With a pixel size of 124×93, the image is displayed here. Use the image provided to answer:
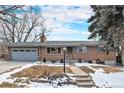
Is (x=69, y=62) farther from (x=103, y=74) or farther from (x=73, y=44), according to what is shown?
(x=103, y=74)

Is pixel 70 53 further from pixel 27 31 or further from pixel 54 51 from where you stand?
pixel 27 31

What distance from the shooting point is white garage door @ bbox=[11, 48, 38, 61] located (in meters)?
20.1

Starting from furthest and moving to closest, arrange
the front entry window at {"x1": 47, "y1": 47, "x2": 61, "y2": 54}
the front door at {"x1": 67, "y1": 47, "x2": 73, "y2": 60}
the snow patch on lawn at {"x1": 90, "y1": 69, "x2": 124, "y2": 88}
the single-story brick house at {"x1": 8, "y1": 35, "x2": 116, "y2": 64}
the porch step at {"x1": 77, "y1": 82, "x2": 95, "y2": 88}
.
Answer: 1. the front entry window at {"x1": 47, "y1": 47, "x2": 61, "y2": 54}
2. the single-story brick house at {"x1": 8, "y1": 35, "x2": 116, "y2": 64}
3. the front door at {"x1": 67, "y1": 47, "x2": 73, "y2": 60}
4. the snow patch on lawn at {"x1": 90, "y1": 69, "x2": 124, "y2": 88}
5. the porch step at {"x1": 77, "y1": 82, "x2": 95, "y2": 88}

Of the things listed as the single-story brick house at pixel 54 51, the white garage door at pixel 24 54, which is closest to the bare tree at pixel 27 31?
the single-story brick house at pixel 54 51

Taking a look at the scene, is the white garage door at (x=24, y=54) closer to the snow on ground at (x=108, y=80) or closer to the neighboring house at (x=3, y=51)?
the neighboring house at (x=3, y=51)

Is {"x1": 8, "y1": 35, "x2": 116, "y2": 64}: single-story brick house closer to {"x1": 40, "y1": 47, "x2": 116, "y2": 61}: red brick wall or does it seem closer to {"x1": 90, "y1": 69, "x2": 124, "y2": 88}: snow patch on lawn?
{"x1": 40, "y1": 47, "x2": 116, "y2": 61}: red brick wall

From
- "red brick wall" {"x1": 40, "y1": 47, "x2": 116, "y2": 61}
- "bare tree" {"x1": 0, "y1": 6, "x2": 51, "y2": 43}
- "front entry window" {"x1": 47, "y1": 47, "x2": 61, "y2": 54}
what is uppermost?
"bare tree" {"x1": 0, "y1": 6, "x2": 51, "y2": 43}

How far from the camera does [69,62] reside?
18.0 metres

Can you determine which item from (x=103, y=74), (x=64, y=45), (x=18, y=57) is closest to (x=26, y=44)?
(x=18, y=57)

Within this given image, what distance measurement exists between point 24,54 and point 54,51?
202cm

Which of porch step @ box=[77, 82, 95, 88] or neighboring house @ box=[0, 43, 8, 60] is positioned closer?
porch step @ box=[77, 82, 95, 88]

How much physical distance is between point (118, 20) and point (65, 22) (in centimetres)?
657

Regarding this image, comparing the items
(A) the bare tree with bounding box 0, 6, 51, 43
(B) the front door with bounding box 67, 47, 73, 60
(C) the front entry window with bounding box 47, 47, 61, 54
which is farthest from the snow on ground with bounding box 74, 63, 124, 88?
(A) the bare tree with bounding box 0, 6, 51, 43

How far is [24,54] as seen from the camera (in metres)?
20.3
